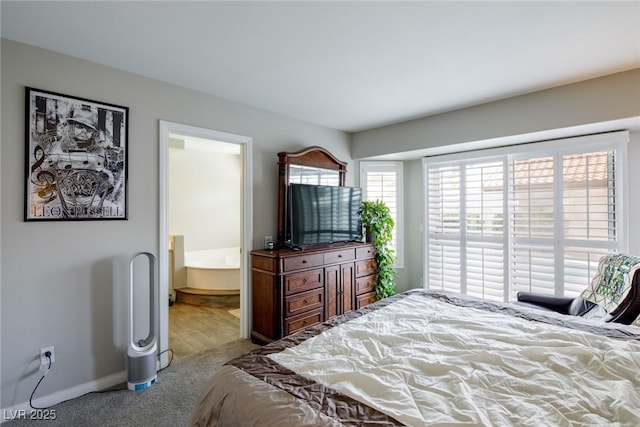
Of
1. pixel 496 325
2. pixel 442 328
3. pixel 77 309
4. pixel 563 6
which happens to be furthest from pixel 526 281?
pixel 77 309

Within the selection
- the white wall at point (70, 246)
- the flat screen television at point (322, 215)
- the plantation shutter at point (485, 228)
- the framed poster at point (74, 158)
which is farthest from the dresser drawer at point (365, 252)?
the framed poster at point (74, 158)

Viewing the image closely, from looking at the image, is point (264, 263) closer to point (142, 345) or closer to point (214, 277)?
point (142, 345)

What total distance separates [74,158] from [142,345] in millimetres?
1573

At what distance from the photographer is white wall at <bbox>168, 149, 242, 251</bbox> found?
5727 mm

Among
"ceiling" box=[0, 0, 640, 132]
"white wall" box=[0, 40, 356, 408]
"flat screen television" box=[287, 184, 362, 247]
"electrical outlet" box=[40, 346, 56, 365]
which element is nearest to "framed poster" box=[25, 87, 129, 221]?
"white wall" box=[0, 40, 356, 408]

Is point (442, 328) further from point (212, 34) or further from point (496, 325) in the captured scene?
point (212, 34)

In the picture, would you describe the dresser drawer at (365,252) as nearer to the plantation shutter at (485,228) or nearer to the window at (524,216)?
the window at (524,216)

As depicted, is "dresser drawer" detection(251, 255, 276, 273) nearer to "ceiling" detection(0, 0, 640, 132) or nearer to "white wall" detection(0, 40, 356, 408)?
"white wall" detection(0, 40, 356, 408)

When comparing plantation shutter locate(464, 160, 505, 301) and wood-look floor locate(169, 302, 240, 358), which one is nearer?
wood-look floor locate(169, 302, 240, 358)

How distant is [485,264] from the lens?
3799mm

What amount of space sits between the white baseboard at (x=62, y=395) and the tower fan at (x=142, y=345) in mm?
196

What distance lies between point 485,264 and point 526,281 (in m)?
0.45

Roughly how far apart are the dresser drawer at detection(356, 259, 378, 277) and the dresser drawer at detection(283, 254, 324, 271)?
26.3 inches

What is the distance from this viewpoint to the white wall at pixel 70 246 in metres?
2.06
